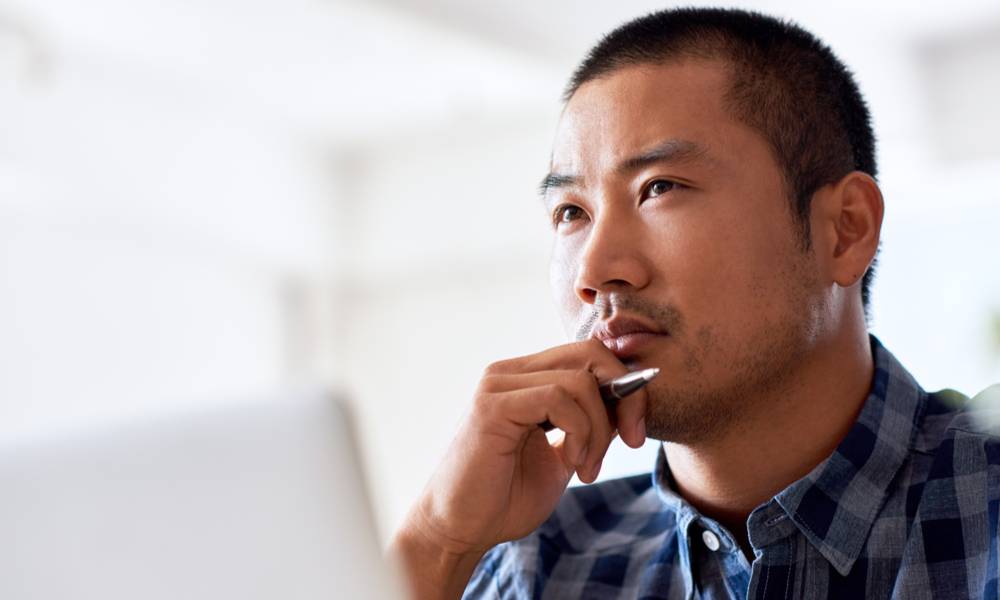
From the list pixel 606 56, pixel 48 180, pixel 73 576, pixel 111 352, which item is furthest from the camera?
pixel 111 352

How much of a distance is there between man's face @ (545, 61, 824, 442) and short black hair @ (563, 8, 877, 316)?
2 centimetres

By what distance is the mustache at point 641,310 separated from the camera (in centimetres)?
120

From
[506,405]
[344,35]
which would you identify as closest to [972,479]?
[506,405]

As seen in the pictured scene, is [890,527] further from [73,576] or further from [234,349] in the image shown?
[234,349]

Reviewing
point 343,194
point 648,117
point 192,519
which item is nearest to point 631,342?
point 648,117

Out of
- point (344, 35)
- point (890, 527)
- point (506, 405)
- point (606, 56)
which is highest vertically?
point (344, 35)

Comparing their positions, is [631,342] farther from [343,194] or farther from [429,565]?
[343,194]

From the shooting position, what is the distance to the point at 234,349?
526 cm

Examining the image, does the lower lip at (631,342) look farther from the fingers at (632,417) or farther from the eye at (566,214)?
the eye at (566,214)

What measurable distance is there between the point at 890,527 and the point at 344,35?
3464mm

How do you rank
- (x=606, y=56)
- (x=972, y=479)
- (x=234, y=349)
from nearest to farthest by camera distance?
1. (x=972, y=479)
2. (x=606, y=56)
3. (x=234, y=349)

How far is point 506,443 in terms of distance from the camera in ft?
3.85

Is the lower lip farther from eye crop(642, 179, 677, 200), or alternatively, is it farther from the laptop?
the laptop

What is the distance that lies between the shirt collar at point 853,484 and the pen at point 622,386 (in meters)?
0.16
